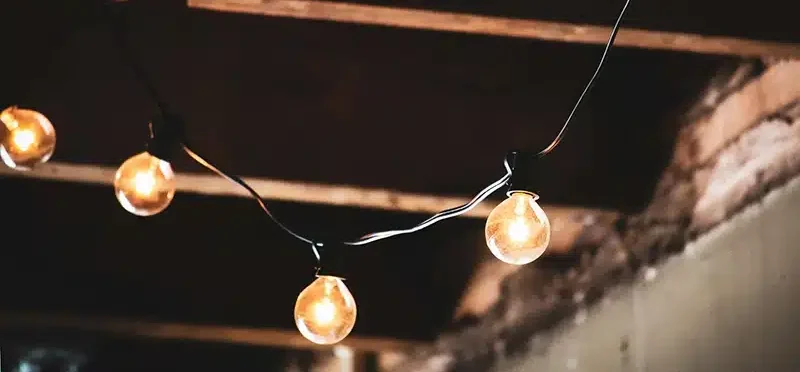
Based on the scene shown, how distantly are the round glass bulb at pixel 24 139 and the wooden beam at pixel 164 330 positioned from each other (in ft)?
3.01

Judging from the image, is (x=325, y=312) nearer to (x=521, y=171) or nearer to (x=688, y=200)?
(x=521, y=171)

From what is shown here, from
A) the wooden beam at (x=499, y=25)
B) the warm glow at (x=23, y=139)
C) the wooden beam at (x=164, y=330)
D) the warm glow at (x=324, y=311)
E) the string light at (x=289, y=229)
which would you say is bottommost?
the warm glow at (x=324, y=311)

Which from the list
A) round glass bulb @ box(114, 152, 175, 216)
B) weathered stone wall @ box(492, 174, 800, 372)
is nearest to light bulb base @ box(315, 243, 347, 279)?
round glass bulb @ box(114, 152, 175, 216)

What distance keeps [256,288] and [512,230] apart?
3.75 ft

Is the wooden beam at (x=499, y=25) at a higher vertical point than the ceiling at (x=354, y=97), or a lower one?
lower

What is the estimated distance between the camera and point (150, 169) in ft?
4.19

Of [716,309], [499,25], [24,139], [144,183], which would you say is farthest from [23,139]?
[716,309]

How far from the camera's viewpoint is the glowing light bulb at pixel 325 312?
133 cm

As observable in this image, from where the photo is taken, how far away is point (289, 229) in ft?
4.36

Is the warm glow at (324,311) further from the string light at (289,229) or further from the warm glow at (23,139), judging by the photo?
the warm glow at (23,139)

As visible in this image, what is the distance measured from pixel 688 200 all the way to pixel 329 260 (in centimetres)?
57

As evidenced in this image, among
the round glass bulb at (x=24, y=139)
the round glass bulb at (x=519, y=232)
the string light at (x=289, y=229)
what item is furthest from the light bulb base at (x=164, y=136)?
the round glass bulb at (x=519, y=232)

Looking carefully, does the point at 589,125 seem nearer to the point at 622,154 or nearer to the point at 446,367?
the point at 622,154

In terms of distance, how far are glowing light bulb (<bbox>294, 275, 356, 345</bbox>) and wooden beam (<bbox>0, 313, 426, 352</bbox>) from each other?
875 mm
